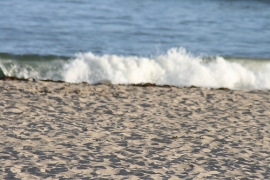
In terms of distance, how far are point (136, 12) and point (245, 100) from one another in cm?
1481

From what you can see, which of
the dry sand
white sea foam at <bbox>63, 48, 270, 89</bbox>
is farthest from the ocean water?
the dry sand

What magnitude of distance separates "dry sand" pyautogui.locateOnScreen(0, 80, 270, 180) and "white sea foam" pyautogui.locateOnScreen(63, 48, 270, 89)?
65.2 inches

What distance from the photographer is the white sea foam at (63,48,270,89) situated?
558 inches

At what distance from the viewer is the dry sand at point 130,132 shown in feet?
22.7

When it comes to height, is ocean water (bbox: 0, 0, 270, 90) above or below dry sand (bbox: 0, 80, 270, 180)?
above

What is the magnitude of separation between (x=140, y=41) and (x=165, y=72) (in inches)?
209

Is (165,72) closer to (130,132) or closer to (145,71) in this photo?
(145,71)

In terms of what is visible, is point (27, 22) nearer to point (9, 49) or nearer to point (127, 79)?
point (9, 49)

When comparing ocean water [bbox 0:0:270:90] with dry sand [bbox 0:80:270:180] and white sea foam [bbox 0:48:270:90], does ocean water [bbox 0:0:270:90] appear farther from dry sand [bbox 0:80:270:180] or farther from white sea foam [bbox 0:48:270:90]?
dry sand [bbox 0:80:270:180]

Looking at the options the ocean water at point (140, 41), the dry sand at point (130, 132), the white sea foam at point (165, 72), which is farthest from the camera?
the ocean water at point (140, 41)

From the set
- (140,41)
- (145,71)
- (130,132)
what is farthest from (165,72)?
(130,132)

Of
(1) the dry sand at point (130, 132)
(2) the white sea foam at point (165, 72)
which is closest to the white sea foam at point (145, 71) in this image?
(2) the white sea foam at point (165, 72)

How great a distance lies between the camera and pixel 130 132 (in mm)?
8695

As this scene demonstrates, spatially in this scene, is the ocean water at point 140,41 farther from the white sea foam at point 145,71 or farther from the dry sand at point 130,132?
the dry sand at point 130,132
